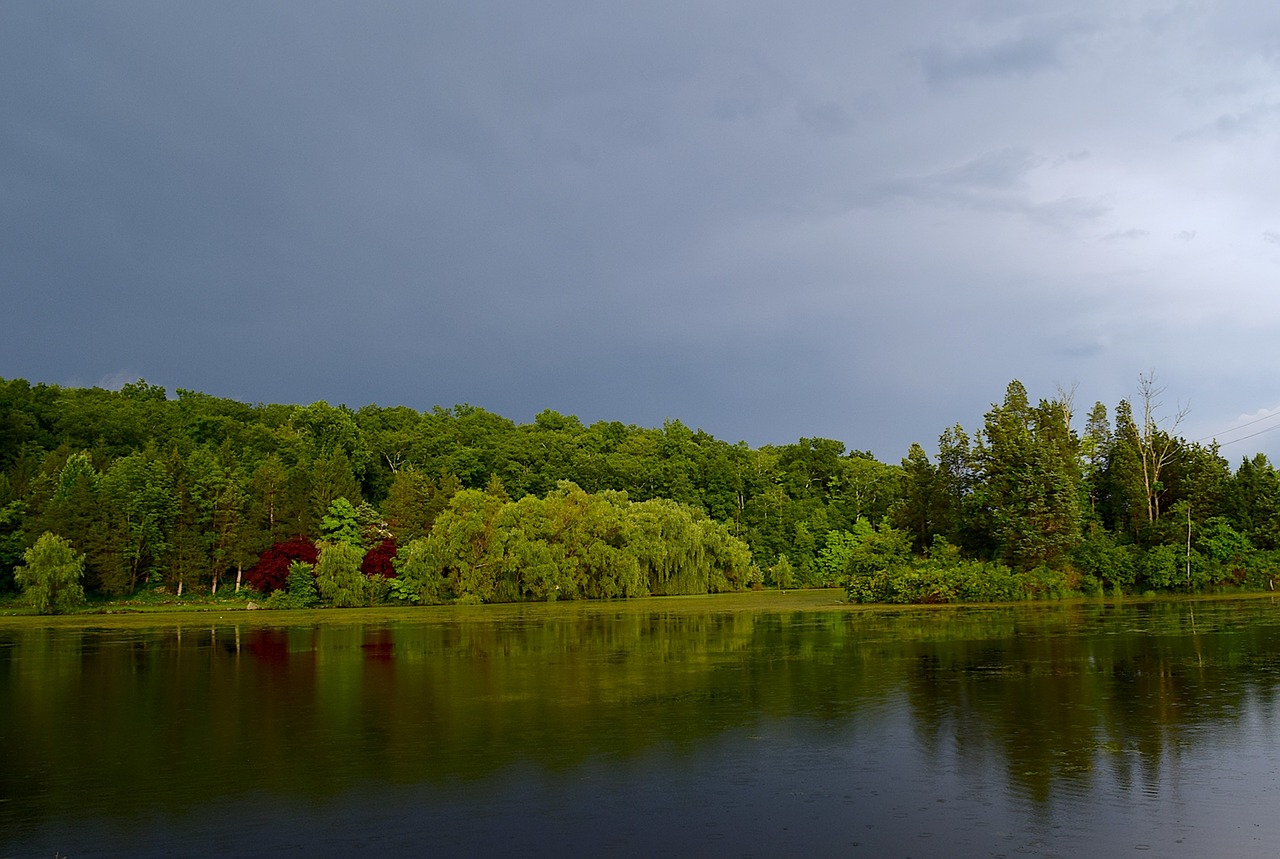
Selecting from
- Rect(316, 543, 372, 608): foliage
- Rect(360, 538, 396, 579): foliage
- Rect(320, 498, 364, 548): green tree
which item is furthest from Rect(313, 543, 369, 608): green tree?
Rect(320, 498, 364, 548): green tree

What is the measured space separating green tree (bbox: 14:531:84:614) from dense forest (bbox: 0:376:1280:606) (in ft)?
0.69

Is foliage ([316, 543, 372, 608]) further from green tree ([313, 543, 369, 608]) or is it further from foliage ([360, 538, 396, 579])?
foliage ([360, 538, 396, 579])

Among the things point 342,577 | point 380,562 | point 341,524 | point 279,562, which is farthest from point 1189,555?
point 341,524

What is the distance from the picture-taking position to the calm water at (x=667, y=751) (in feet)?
30.3

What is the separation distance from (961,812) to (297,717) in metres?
11.4

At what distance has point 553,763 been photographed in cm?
1230

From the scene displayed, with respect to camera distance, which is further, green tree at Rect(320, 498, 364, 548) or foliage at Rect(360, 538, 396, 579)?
green tree at Rect(320, 498, 364, 548)

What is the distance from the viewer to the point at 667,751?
12945 mm

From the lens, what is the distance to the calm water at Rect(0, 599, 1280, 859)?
363 inches

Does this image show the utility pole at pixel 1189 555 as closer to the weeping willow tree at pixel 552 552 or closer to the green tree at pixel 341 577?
the weeping willow tree at pixel 552 552

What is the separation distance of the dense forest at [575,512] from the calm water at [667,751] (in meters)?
21.7

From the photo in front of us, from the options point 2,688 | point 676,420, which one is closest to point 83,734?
point 2,688

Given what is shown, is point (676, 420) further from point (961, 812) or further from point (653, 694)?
point (961, 812)

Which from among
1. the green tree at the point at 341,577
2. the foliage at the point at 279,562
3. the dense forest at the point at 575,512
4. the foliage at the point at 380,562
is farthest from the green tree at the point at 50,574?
the foliage at the point at 380,562
